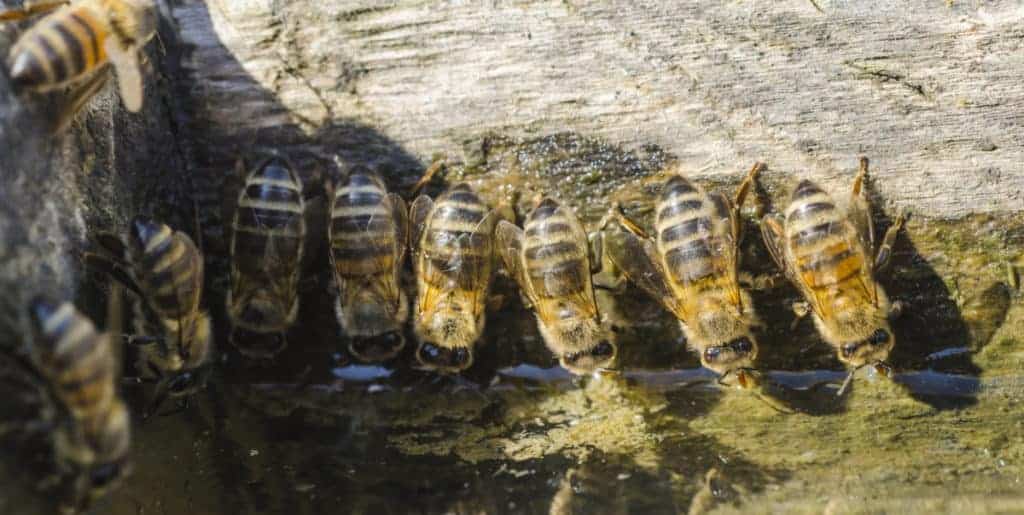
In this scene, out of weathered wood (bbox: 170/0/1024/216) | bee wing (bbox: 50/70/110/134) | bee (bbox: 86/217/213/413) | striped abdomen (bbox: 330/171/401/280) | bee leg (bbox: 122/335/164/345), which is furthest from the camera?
striped abdomen (bbox: 330/171/401/280)

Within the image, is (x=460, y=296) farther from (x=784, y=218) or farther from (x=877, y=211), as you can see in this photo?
(x=877, y=211)

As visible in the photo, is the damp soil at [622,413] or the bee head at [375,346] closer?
Result: the damp soil at [622,413]

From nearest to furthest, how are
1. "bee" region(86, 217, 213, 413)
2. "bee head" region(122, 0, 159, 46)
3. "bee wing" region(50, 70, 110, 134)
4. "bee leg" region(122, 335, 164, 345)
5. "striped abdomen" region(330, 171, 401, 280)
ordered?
"bee wing" region(50, 70, 110, 134)
"bee head" region(122, 0, 159, 46)
"bee" region(86, 217, 213, 413)
"bee leg" region(122, 335, 164, 345)
"striped abdomen" region(330, 171, 401, 280)

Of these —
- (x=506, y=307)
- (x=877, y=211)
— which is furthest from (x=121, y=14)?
(x=877, y=211)

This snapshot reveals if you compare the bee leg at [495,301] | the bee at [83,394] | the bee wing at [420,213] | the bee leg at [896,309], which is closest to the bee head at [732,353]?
the bee leg at [896,309]

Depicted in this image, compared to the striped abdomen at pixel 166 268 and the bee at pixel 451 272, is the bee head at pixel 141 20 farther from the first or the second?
the bee at pixel 451 272

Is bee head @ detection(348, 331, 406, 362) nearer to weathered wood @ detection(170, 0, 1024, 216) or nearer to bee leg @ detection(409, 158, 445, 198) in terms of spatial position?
bee leg @ detection(409, 158, 445, 198)

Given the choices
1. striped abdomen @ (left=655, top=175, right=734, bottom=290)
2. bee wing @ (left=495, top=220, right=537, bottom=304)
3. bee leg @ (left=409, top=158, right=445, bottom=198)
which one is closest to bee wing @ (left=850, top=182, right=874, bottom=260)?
striped abdomen @ (left=655, top=175, right=734, bottom=290)
